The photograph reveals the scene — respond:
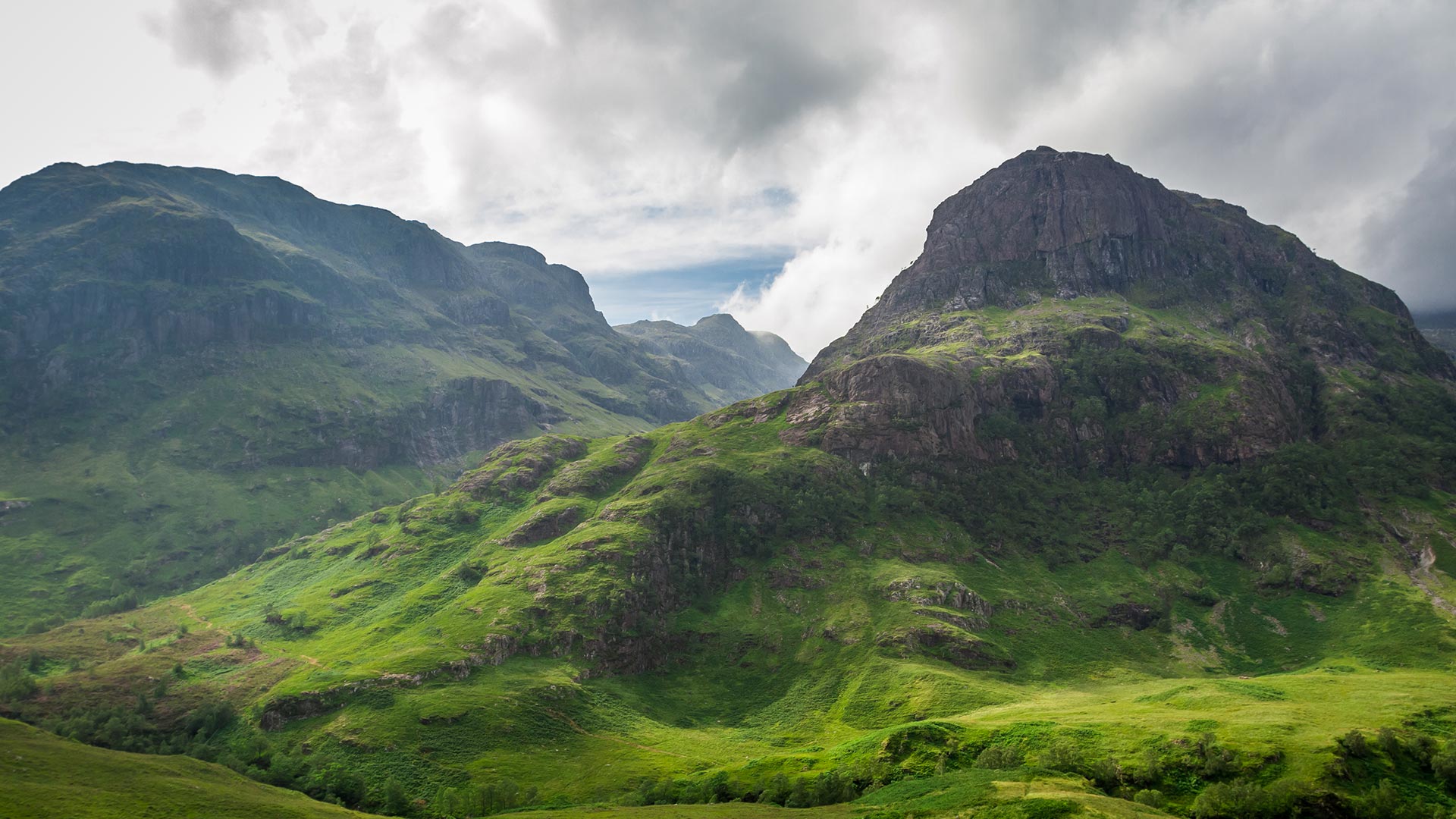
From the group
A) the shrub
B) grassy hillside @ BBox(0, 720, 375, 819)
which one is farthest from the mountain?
grassy hillside @ BBox(0, 720, 375, 819)

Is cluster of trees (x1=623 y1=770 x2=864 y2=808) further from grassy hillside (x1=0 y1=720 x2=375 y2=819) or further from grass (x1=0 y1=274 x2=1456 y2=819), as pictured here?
grassy hillside (x1=0 y1=720 x2=375 y2=819)

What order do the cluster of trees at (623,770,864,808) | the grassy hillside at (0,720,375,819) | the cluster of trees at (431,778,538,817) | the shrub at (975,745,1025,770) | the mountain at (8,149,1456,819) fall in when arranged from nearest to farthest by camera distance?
the grassy hillside at (0,720,375,819), the mountain at (8,149,1456,819), the shrub at (975,745,1025,770), the cluster of trees at (623,770,864,808), the cluster of trees at (431,778,538,817)

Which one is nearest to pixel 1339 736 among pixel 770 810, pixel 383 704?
pixel 770 810

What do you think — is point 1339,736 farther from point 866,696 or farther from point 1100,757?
point 866,696

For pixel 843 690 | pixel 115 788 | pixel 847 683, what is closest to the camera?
pixel 115 788

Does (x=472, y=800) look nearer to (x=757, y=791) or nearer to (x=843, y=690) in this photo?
(x=757, y=791)

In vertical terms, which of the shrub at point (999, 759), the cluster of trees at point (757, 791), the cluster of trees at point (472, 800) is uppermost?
the shrub at point (999, 759)

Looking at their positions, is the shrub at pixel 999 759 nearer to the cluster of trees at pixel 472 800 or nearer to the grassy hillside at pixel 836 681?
the grassy hillside at pixel 836 681

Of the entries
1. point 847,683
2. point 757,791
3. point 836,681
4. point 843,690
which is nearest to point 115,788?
point 757,791

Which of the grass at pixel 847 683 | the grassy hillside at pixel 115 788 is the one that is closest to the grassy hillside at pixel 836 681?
the grass at pixel 847 683

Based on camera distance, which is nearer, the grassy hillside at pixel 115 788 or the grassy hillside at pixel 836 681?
the grassy hillside at pixel 115 788

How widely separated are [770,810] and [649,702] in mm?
79257

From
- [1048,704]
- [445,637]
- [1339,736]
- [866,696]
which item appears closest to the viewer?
[1339,736]

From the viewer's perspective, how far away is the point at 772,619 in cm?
19025
